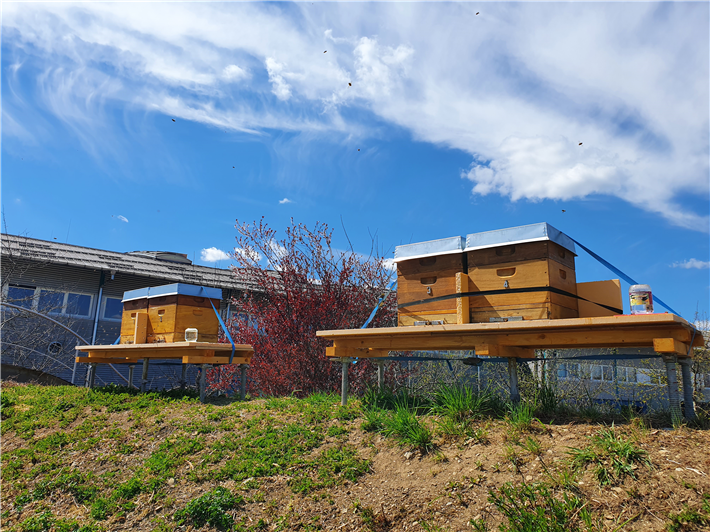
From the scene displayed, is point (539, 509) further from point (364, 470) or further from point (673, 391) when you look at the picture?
point (673, 391)

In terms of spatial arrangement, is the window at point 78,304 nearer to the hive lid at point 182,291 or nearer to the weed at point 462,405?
the hive lid at point 182,291

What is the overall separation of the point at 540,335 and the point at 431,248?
1.41 meters

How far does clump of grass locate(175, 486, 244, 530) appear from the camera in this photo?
4.29 m

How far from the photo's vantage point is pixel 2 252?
13945mm

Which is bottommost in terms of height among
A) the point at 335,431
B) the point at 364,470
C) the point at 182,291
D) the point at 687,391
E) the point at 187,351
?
the point at 364,470

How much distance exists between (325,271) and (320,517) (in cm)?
669

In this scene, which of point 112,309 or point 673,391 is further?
point 112,309

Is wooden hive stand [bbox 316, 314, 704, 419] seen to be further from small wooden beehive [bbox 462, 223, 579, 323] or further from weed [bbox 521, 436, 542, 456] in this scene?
weed [bbox 521, 436, 542, 456]

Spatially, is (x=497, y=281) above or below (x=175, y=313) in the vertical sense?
above

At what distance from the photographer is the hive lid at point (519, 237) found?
4.67 metres

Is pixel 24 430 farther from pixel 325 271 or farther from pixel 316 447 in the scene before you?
pixel 325 271

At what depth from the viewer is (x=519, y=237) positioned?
4.77 meters

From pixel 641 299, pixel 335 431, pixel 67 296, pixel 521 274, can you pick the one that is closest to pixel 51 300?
pixel 67 296

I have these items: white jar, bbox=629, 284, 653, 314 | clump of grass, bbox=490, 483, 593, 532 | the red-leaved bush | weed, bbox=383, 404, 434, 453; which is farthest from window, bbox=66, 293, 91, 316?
white jar, bbox=629, 284, 653, 314
